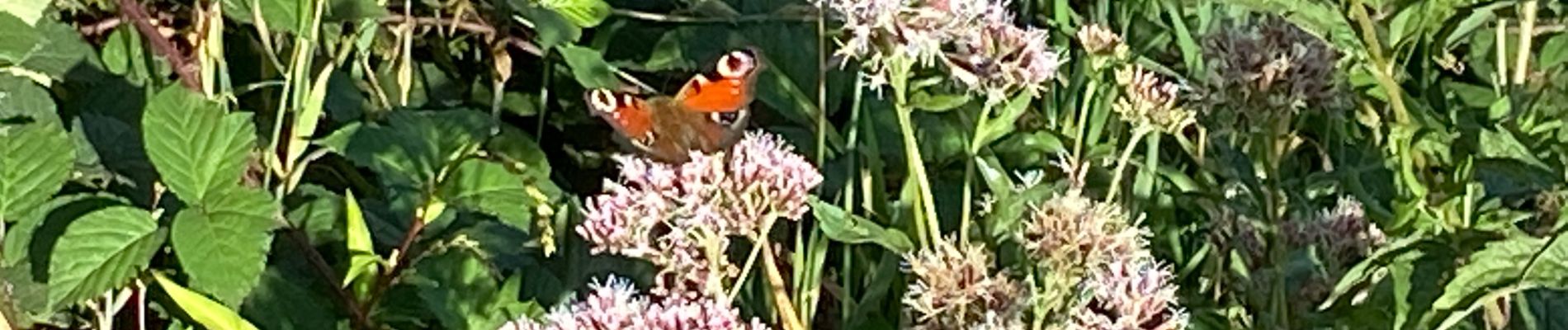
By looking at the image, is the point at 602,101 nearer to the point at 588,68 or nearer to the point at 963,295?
the point at 963,295

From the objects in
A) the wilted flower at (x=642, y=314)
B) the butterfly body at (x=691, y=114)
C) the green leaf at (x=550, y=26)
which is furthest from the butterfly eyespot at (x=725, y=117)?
the green leaf at (x=550, y=26)

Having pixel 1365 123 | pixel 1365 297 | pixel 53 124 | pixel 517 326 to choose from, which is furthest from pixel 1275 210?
pixel 53 124

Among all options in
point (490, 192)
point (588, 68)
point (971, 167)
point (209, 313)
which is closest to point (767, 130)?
point (588, 68)

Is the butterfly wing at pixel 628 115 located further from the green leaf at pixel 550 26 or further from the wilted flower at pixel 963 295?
the green leaf at pixel 550 26

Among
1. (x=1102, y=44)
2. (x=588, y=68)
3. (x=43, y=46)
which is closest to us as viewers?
(x=1102, y=44)

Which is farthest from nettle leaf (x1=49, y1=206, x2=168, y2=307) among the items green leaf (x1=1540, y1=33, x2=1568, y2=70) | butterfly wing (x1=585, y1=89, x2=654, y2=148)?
green leaf (x1=1540, y1=33, x2=1568, y2=70)

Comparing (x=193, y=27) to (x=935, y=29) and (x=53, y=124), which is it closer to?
(x=53, y=124)

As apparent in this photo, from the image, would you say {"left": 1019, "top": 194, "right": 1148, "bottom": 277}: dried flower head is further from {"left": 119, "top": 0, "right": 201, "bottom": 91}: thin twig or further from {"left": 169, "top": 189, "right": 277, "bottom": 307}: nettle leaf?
{"left": 119, "top": 0, "right": 201, "bottom": 91}: thin twig
